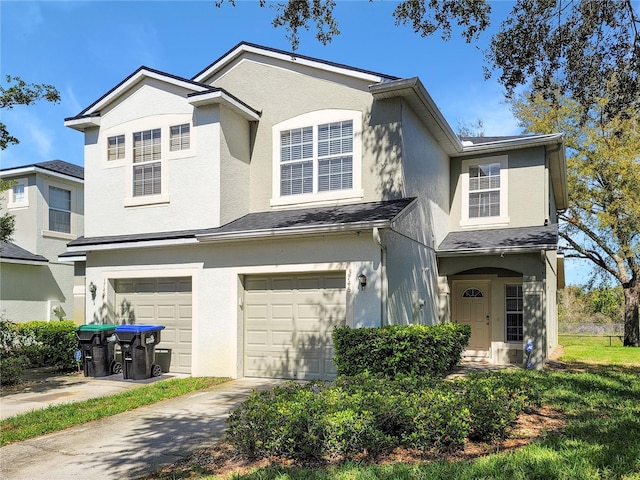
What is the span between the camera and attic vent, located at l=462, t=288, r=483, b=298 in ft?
53.9

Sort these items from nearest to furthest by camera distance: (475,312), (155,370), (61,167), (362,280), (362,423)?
(362,423) → (362,280) → (155,370) → (475,312) → (61,167)

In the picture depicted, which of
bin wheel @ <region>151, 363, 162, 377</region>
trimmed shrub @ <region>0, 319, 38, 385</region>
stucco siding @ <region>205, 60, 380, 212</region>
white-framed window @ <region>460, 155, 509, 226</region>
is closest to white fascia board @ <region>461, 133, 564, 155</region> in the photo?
white-framed window @ <region>460, 155, 509, 226</region>

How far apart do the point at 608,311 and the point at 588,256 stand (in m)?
10.6

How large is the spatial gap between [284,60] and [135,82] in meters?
3.87

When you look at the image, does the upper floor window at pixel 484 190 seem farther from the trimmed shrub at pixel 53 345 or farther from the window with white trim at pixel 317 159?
the trimmed shrub at pixel 53 345

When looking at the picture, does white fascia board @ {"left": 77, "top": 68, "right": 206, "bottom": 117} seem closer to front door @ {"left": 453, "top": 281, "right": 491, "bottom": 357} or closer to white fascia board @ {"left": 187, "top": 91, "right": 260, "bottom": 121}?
white fascia board @ {"left": 187, "top": 91, "right": 260, "bottom": 121}

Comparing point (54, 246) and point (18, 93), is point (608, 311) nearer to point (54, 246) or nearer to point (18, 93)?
point (54, 246)

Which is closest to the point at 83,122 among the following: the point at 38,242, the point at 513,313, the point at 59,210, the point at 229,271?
the point at 229,271

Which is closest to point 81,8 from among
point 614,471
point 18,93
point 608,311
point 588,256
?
point 18,93

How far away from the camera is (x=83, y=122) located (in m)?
13.8

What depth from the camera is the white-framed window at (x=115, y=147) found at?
13.6 meters

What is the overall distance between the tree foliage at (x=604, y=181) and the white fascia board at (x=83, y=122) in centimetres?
1760

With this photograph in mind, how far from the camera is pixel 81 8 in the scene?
36.8ft

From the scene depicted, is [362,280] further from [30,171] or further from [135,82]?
[30,171]
